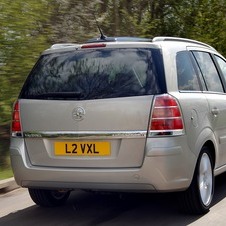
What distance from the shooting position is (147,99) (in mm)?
4883

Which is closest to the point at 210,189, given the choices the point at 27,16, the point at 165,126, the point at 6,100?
the point at 165,126

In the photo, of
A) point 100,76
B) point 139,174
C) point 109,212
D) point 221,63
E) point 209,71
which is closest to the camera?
point 139,174

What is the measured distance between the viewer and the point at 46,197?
5883 mm

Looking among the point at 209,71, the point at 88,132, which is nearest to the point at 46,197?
the point at 88,132

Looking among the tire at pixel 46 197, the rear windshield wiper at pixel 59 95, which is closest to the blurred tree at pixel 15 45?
the tire at pixel 46 197

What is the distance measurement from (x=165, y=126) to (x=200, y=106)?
30.9 inches

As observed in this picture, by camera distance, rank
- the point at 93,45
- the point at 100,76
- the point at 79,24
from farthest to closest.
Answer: the point at 79,24
the point at 93,45
the point at 100,76

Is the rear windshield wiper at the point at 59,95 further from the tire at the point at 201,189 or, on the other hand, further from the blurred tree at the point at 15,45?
the blurred tree at the point at 15,45

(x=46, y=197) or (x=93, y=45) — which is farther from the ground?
(x=93, y=45)

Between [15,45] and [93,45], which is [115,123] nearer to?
[93,45]

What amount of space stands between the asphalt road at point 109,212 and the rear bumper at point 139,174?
458mm

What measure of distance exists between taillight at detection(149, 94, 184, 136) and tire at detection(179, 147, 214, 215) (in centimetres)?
62

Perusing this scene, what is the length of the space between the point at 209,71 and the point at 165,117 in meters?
1.66

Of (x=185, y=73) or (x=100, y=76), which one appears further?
(x=185, y=73)
